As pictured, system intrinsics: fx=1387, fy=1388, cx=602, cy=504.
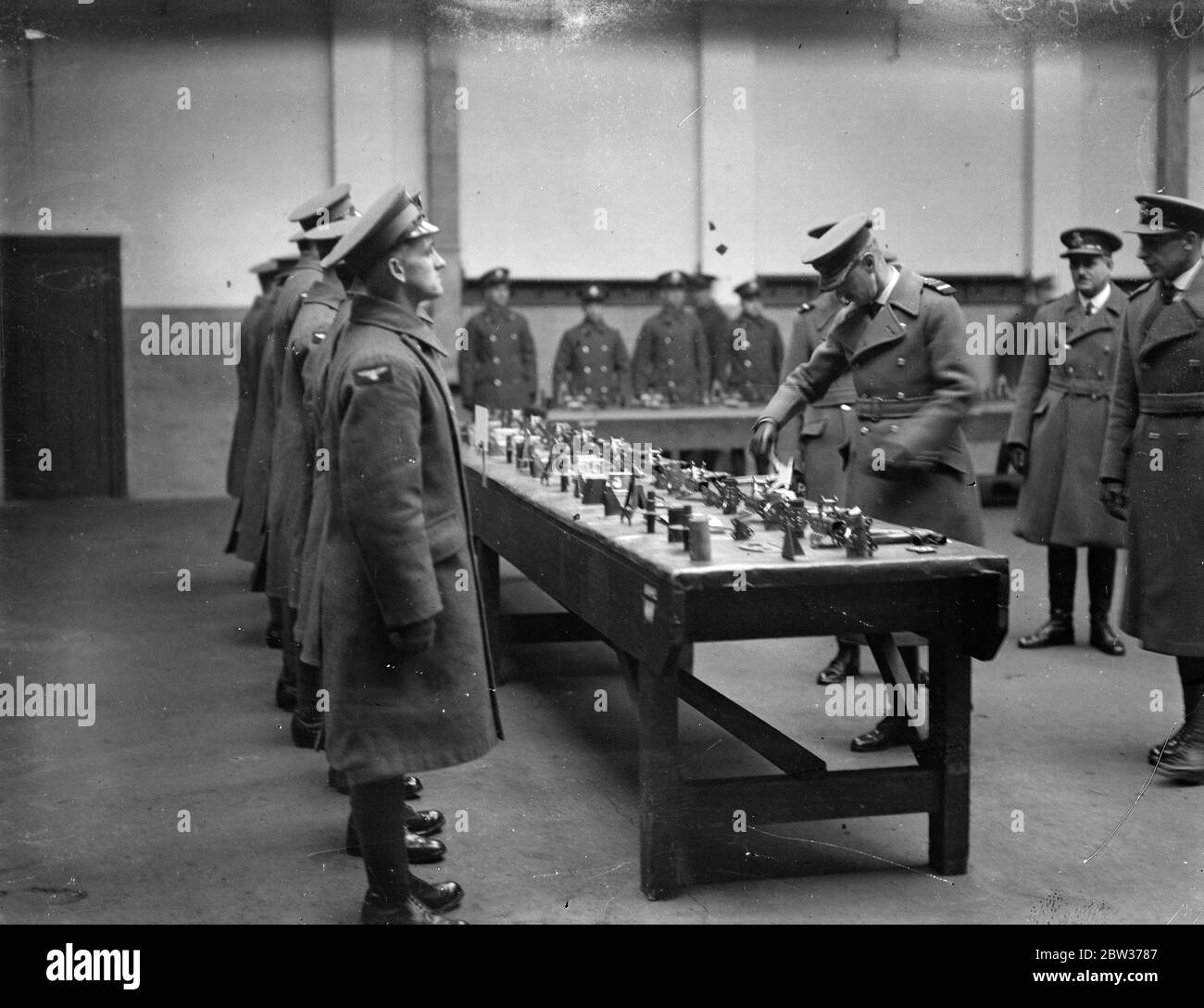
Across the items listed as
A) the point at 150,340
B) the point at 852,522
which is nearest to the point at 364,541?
the point at 852,522

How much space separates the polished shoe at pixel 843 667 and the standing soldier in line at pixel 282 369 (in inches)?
82.0

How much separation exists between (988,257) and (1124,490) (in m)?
9.18

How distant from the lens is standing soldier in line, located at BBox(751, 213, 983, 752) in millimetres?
4410

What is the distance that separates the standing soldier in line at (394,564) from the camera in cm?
289

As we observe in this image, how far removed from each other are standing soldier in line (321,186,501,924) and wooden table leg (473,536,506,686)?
2604 mm

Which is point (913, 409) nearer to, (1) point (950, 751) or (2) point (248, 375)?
(1) point (950, 751)

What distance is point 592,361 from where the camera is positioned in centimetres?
1179

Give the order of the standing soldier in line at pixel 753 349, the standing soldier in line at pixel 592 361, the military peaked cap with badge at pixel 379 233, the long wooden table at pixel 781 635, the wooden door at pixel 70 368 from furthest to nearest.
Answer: the standing soldier in line at pixel 753 349 < the standing soldier in line at pixel 592 361 < the wooden door at pixel 70 368 < the long wooden table at pixel 781 635 < the military peaked cap with badge at pixel 379 233

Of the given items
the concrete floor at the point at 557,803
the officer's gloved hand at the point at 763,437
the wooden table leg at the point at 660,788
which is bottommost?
the concrete floor at the point at 557,803

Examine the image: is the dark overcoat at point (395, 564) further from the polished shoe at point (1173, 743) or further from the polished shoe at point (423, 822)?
the polished shoe at point (1173, 743)

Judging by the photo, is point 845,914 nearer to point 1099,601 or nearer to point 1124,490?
point 1124,490

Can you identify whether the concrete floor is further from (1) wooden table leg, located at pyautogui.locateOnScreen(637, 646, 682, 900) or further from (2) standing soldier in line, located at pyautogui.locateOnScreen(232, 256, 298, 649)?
(2) standing soldier in line, located at pyautogui.locateOnScreen(232, 256, 298, 649)

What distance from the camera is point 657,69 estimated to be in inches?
485

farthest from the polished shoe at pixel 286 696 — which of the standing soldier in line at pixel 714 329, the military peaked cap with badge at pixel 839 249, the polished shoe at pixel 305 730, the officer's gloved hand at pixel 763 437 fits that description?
the standing soldier in line at pixel 714 329
